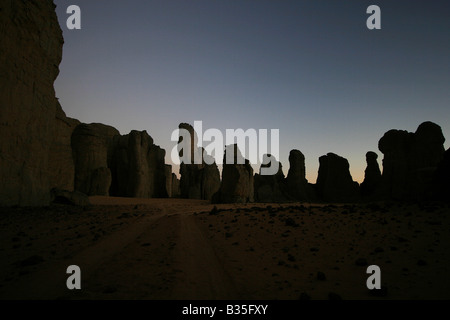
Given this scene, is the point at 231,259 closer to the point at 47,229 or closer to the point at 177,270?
the point at 177,270

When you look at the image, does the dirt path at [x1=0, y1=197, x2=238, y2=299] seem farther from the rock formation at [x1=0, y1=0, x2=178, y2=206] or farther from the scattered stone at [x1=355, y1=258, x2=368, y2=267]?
the rock formation at [x1=0, y1=0, x2=178, y2=206]

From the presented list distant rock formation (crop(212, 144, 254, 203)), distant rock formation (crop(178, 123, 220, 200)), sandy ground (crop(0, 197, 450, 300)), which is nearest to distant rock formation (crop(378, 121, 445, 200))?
distant rock formation (crop(212, 144, 254, 203))

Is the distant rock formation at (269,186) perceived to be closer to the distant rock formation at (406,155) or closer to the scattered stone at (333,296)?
the distant rock formation at (406,155)

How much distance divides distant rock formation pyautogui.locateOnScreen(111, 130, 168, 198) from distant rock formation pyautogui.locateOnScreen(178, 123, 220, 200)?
378 cm

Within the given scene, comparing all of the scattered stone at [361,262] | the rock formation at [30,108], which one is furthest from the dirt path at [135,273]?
the rock formation at [30,108]

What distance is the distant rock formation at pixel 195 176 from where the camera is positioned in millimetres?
45094

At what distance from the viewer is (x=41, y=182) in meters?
16.4

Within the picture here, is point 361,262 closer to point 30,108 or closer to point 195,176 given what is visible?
point 30,108

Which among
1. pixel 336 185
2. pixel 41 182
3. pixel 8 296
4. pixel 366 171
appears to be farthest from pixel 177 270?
pixel 366 171

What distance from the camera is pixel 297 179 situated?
50719mm

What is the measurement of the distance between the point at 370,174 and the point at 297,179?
46.1 ft

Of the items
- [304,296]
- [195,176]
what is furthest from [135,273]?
[195,176]
